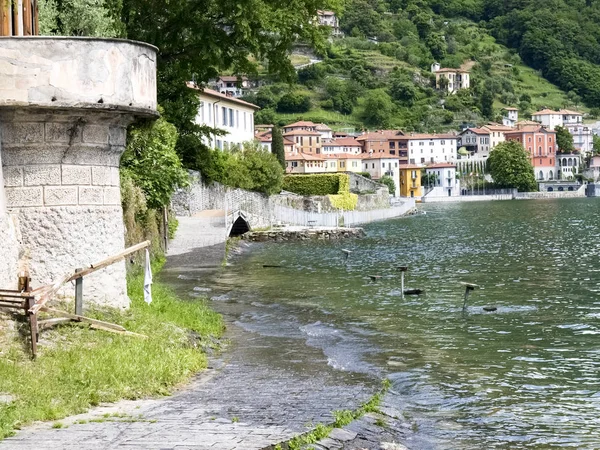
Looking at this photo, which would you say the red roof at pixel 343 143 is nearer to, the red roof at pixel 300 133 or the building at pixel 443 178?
the red roof at pixel 300 133

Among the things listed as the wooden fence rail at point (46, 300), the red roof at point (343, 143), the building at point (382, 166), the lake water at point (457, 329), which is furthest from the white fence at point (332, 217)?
the red roof at point (343, 143)

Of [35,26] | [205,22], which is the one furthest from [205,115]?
[35,26]

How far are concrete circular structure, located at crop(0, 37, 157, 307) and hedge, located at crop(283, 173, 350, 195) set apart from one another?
69.3 m

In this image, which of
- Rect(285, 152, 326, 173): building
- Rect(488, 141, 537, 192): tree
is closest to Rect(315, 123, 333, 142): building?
Rect(285, 152, 326, 173): building

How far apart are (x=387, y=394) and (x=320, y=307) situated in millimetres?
10942

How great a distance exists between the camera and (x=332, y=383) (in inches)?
557

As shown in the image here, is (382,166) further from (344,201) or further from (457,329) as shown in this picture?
(457,329)

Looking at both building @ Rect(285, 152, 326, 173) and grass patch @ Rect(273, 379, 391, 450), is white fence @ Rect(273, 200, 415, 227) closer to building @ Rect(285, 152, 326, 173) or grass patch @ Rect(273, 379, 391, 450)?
building @ Rect(285, 152, 326, 173)

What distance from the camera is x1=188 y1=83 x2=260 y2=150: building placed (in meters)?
69.9

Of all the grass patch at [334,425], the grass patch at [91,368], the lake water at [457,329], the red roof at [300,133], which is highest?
the red roof at [300,133]

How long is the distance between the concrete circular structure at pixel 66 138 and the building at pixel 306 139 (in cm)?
15714

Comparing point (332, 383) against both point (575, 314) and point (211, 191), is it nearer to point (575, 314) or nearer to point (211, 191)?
point (575, 314)

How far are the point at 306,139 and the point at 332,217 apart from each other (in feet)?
327

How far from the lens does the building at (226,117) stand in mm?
69938
